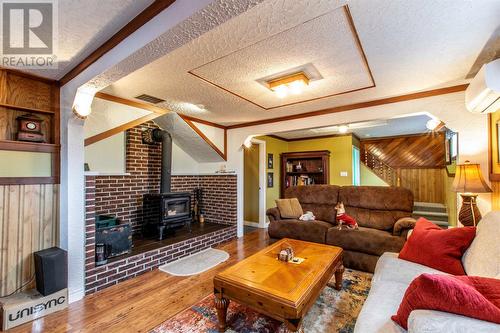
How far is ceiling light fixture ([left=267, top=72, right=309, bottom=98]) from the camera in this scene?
7.84 feet

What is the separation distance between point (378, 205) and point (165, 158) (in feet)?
11.7

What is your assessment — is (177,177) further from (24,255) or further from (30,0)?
(30,0)

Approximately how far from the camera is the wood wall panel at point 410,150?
5.88 meters

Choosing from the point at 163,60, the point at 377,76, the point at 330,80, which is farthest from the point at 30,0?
the point at 377,76

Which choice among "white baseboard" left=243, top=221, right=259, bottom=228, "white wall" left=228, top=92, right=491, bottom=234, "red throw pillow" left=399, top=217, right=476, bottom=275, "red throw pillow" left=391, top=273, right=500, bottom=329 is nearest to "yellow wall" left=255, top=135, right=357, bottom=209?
"white baseboard" left=243, top=221, right=259, bottom=228

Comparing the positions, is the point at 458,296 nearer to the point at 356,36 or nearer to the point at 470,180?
the point at 356,36

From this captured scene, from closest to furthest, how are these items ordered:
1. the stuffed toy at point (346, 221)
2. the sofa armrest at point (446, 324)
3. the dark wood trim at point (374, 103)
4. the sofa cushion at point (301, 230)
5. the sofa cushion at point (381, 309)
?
1. the sofa armrest at point (446, 324)
2. the sofa cushion at point (381, 309)
3. the dark wood trim at point (374, 103)
4. the stuffed toy at point (346, 221)
5. the sofa cushion at point (301, 230)

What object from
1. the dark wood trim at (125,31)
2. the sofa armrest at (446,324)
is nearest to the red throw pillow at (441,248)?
the sofa armrest at (446,324)

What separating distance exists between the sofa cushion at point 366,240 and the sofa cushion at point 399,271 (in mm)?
868

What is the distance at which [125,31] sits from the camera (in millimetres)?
1625

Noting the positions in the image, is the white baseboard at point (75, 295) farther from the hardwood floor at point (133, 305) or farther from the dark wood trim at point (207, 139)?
the dark wood trim at point (207, 139)

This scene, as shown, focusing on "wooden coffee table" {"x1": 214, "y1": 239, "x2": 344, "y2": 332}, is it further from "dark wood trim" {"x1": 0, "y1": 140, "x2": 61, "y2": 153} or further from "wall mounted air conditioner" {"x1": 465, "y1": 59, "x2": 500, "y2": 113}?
"dark wood trim" {"x1": 0, "y1": 140, "x2": 61, "y2": 153}

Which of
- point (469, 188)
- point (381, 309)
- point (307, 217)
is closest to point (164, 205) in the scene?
point (307, 217)

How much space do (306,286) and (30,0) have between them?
2.69 meters
